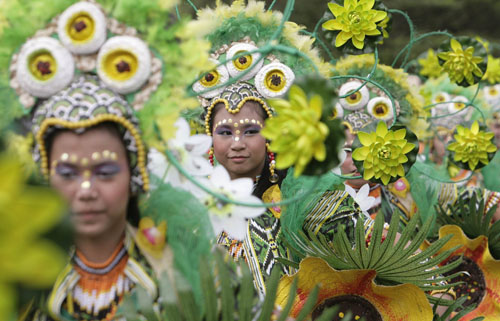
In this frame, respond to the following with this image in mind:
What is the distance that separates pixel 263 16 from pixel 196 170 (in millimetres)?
1338

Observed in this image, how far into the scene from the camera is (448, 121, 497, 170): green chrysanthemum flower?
4.14 meters

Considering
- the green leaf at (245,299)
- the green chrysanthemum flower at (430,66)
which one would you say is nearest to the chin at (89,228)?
the green leaf at (245,299)

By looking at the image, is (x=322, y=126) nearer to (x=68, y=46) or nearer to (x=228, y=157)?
(x=68, y=46)

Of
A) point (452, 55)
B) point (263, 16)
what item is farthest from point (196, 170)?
point (452, 55)

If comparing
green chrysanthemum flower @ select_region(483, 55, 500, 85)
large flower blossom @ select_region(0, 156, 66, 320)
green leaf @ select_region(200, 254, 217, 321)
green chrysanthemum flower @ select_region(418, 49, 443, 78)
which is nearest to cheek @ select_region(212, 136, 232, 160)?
green leaf @ select_region(200, 254, 217, 321)

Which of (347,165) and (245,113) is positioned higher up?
(245,113)

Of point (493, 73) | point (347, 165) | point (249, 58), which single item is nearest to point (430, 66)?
point (493, 73)

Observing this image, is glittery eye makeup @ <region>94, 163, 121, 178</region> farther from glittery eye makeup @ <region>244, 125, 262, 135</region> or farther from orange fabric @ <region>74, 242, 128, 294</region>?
glittery eye makeup @ <region>244, 125, 262, 135</region>

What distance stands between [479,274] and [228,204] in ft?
7.16

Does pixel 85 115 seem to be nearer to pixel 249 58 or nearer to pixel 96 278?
pixel 96 278

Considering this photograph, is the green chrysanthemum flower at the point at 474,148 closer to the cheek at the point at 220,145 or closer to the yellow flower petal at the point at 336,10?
the yellow flower petal at the point at 336,10

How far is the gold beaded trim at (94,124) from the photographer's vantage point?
1.79m

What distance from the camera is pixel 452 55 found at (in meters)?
4.18

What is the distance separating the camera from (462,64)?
13.5 feet
